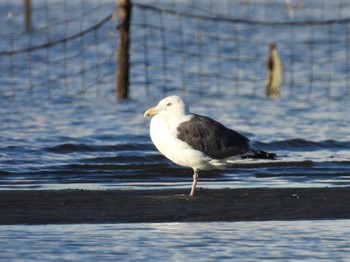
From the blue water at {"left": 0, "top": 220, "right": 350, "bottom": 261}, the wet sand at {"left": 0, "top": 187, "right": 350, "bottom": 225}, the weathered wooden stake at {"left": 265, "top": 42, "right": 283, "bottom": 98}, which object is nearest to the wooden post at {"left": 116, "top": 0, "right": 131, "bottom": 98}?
the weathered wooden stake at {"left": 265, "top": 42, "right": 283, "bottom": 98}

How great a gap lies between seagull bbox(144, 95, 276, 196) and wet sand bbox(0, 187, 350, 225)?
343mm

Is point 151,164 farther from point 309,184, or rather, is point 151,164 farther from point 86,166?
point 309,184

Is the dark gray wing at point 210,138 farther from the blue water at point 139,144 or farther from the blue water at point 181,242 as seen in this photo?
the blue water at point 181,242

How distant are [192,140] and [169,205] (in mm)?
968

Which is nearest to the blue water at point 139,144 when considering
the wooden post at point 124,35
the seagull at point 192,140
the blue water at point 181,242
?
the wooden post at point 124,35

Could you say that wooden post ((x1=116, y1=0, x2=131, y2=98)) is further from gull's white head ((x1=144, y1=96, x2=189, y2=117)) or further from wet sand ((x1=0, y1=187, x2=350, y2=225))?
gull's white head ((x1=144, y1=96, x2=189, y2=117))

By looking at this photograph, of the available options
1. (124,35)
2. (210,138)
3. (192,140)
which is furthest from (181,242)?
(124,35)

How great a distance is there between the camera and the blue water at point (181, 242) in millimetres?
8781

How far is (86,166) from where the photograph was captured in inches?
586

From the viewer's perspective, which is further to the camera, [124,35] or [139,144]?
[124,35]

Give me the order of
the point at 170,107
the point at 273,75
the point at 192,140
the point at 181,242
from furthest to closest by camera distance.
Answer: the point at 273,75
the point at 170,107
the point at 192,140
the point at 181,242

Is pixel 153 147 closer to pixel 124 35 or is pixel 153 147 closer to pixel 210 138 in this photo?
pixel 210 138

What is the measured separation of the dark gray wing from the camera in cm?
1184

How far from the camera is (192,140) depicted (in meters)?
11.8
